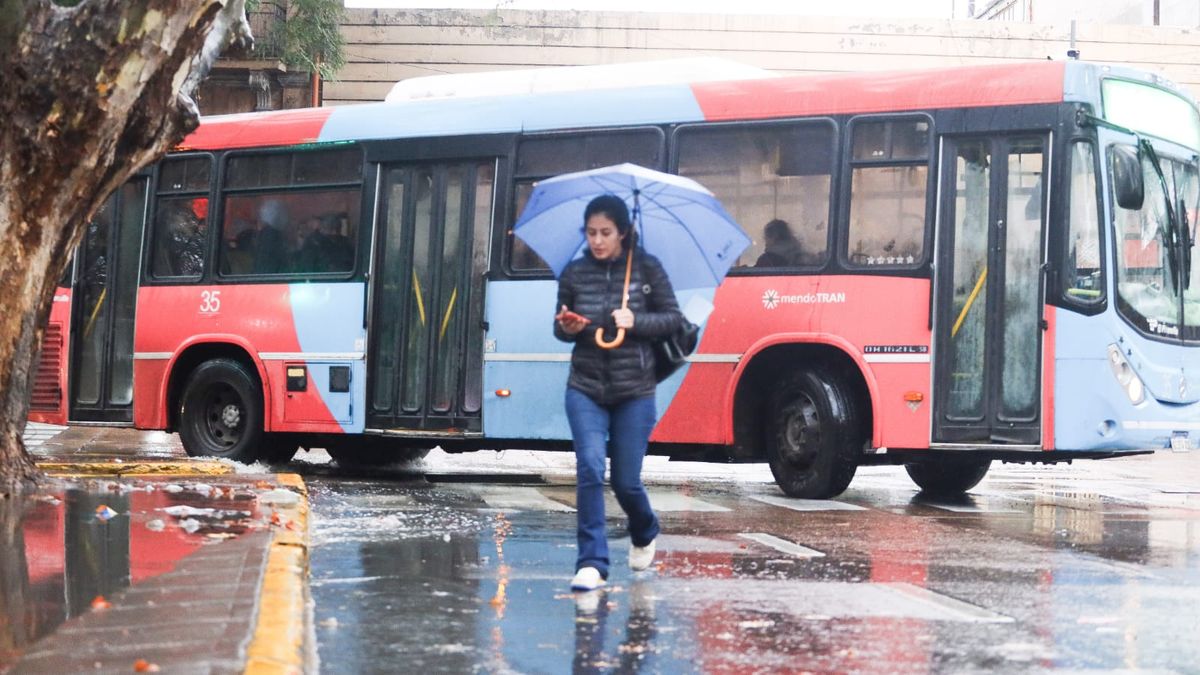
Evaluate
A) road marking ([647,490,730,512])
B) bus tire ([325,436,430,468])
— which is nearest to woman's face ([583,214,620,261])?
road marking ([647,490,730,512])

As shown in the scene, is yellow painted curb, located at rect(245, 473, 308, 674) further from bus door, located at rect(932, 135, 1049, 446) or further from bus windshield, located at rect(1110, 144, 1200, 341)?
bus windshield, located at rect(1110, 144, 1200, 341)

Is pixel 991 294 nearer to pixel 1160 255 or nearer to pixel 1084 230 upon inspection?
pixel 1084 230

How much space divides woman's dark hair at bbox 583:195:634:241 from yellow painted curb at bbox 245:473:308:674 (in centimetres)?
193

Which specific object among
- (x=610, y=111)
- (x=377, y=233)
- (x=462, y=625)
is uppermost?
(x=610, y=111)

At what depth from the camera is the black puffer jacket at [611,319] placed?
777 centimetres

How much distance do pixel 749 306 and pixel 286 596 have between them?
727 centimetres

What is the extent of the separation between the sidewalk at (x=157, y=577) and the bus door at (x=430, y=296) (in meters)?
3.17

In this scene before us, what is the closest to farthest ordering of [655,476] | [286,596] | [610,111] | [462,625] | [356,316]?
[286,596]
[462,625]
[610,111]
[356,316]
[655,476]

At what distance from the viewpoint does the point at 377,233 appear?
→ 15000 millimetres

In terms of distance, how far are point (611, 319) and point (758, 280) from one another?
5.17 metres

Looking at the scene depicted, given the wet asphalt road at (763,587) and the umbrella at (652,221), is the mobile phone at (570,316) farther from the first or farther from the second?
the wet asphalt road at (763,587)

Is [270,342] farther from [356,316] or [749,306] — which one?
[749,306]

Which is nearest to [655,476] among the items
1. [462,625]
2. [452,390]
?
[452,390]

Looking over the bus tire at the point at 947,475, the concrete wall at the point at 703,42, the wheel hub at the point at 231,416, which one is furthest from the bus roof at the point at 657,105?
the concrete wall at the point at 703,42
